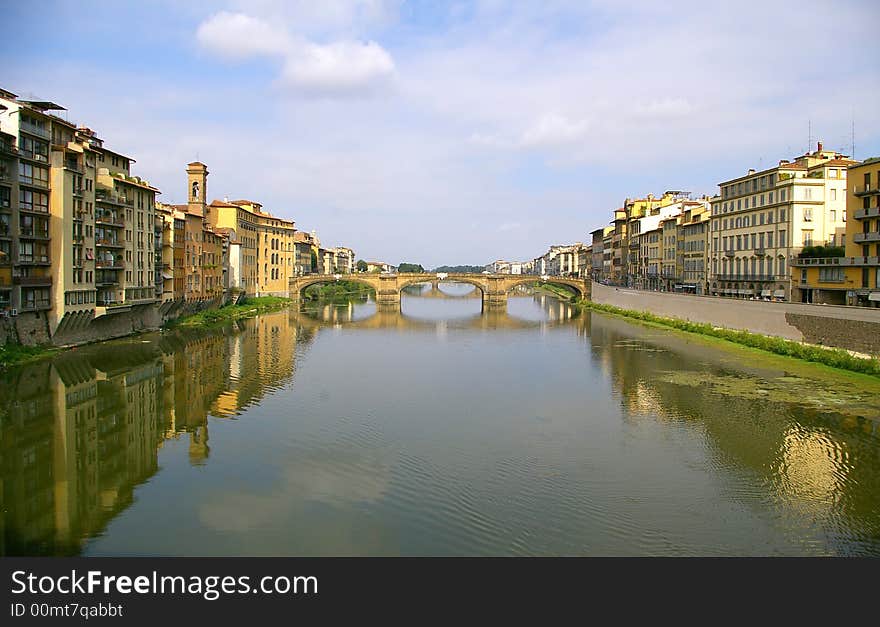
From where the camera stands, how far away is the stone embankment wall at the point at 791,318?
27.5m

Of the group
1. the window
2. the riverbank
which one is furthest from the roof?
the riverbank

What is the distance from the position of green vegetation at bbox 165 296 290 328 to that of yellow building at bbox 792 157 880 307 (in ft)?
117

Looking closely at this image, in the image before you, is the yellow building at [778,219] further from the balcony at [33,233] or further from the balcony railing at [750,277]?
the balcony at [33,233]

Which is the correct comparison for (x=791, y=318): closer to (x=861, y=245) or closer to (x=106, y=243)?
(x=861, y=245)

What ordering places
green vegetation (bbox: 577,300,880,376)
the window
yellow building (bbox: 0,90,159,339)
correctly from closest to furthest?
1. green vegetation (bbox: 577,300,880,376)
2. yellow building (bbox: 0,90,159,339)
3. the window

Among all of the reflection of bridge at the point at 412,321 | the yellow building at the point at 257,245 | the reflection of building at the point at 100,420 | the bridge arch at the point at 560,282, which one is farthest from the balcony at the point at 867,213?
the yellow building at the point at 257,245

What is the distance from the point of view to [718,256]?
4944 centimetres

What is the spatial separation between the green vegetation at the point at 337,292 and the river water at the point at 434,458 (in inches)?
2087

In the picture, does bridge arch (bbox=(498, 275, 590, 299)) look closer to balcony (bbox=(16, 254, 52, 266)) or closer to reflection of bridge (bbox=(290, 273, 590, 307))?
reflection of bridge (bbox=(290, 273, 590, 307))

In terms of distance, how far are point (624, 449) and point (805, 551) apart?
5845 millimetres

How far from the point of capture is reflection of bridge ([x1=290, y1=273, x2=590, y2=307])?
7338 cm

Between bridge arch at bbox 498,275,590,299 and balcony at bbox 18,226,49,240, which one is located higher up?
balcony at bbox 18,226,49,240

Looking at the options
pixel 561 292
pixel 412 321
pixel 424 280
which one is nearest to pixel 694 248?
pixel 412 321
